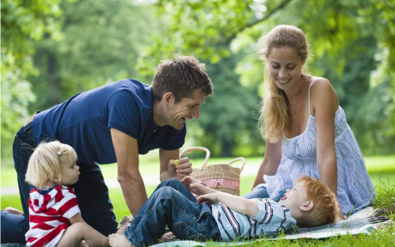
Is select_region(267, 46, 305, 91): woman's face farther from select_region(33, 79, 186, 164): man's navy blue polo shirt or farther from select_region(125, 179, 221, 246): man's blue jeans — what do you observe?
select_region(125, 179, 221, 246): man's blue jeans

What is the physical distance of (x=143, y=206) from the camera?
329cm

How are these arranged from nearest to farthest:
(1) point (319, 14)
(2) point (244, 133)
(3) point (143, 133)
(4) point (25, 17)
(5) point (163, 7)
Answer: (3) point (143, 133) → (4) point (25, 17) → (5) point (163, 7) → (1) point (319, 14) → (2) point (244, 133)

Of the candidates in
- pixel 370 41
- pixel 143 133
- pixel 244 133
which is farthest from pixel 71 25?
pixel 143 133

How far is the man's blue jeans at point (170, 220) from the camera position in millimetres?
3221

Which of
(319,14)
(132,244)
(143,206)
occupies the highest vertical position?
(319,14)

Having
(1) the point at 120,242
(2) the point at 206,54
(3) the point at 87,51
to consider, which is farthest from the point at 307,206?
(3) the point at 87,51

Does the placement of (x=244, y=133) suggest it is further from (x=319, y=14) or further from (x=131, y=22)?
(x=319, y=14)

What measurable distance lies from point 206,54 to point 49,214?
8670 millimetres

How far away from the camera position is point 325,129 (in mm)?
3818

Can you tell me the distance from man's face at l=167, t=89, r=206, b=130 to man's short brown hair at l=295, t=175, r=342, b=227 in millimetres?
904

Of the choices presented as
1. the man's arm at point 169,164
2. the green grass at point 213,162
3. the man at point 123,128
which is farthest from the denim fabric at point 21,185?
the green grass at point 213,162

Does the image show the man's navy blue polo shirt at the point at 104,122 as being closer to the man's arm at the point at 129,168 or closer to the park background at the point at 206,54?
the man's arm at the point at 129,168

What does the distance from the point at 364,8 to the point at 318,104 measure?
10.7 metres

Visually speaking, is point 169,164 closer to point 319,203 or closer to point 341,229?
point 319,203
